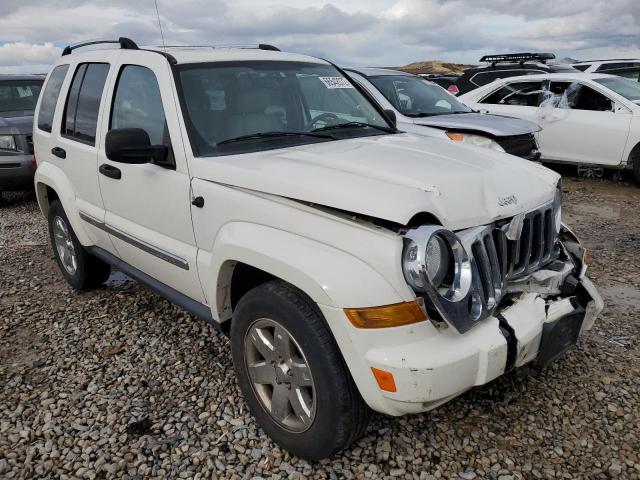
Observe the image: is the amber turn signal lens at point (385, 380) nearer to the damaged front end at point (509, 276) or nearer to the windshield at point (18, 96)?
the damaged front end at point (509, 276)

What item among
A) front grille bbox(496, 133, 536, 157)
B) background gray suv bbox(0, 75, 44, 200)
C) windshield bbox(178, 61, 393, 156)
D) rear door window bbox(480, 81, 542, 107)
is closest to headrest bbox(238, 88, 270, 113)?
windshield bbox(178, 61, 393, 156)

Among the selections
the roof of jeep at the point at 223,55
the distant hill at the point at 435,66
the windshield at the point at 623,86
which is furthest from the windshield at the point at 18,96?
the distant hill at the point at 435,66

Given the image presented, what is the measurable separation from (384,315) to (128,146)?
1589 mm

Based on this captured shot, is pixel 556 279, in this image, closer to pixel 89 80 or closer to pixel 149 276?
pixel 149 276

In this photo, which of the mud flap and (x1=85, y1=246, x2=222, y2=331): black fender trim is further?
(x1=85, y1=246, x2=222, y2=331): black fender trim

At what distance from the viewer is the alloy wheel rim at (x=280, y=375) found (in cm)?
239

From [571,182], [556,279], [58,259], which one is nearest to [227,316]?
[556,279]

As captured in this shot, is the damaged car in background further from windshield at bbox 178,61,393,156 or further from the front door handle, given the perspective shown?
the front door handle

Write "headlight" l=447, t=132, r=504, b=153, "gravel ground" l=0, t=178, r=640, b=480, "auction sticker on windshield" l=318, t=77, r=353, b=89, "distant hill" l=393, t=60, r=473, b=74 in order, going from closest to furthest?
"gravel ground" l=0, t=178, r=640, b=480 → "auction sticker on windshield" l=318, t=77, r=353, b=89 → "headlight" l=447, t=132, r=504, b=153 → "distant hill" l=393, t=60, r=473, b=74

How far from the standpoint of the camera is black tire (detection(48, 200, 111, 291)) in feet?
14.5

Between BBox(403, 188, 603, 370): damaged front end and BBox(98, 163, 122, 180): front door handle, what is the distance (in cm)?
206

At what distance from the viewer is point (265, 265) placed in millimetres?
2334

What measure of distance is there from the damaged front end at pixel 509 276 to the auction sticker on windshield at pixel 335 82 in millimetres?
1616

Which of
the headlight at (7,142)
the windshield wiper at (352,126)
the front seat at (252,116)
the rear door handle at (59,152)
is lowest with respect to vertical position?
the headlight at (7,142)
